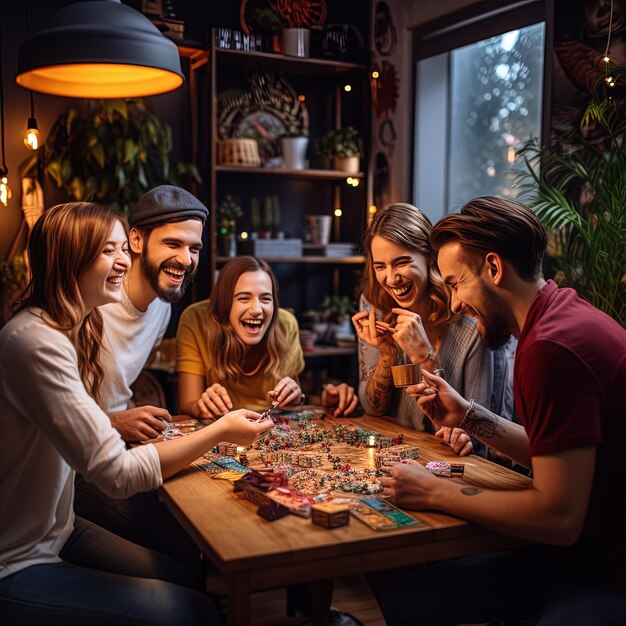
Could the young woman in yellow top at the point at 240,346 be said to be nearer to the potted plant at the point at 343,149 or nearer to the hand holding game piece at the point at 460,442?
the hand holding game piece at the point at 460,442

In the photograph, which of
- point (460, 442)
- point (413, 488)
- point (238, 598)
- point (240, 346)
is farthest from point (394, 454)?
point (240, 346)

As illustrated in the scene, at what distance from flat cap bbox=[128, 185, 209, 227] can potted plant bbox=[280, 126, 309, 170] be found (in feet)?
6.25

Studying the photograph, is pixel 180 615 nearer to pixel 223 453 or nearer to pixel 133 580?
pixel 133 580

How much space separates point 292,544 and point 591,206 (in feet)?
7.62

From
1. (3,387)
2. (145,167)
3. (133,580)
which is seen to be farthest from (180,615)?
(145,167)

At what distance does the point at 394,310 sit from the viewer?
8.99 feet

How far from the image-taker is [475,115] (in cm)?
476

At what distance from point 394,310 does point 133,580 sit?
4.23ft

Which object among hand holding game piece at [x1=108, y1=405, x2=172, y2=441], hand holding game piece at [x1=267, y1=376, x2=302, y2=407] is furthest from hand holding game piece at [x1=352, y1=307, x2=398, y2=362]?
hand holding game piece at [x1=108, y1=405, x2=172, y2=441]

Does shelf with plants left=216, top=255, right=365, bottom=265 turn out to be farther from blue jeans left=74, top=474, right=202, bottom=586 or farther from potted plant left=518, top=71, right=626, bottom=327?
blue jeans left=74, top=474, right=202, bottom=586

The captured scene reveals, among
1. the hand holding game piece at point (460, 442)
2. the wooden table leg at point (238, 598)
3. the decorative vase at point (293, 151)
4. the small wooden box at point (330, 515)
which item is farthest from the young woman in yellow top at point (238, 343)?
the decorative vase at point (293, 151)

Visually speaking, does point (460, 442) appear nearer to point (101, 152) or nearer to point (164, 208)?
point (164, 208)

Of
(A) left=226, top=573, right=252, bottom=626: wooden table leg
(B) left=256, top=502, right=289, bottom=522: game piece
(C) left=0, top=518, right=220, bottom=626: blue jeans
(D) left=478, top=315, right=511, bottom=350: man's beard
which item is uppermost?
(D) left=478, top=315, right=511, bottom=350: man's beard

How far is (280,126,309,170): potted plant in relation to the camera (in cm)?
480
